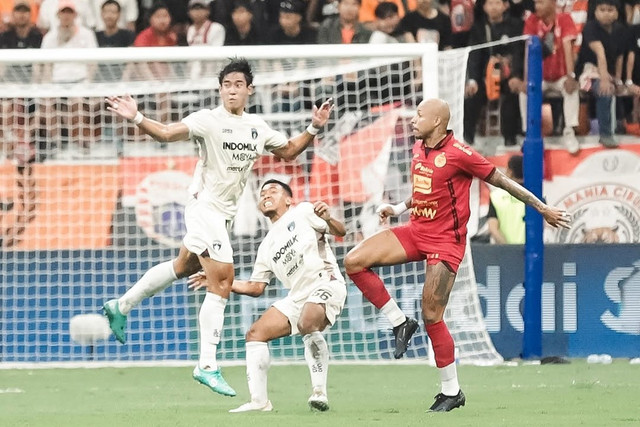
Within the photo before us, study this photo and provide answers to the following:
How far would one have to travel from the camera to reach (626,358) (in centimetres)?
1491

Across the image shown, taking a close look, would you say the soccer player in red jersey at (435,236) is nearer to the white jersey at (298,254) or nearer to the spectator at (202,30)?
the white jersey at (298,254)

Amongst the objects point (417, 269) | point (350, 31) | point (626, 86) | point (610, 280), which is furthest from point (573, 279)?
point (350, 31)

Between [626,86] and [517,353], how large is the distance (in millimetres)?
3583

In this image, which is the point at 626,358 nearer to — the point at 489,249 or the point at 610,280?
the point at 610,280

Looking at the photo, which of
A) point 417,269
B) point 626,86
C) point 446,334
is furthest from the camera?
point 626,86

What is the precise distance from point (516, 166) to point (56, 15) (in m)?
5.97

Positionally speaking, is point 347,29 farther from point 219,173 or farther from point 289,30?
point 219,173

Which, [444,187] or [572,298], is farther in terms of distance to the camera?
[572,298]

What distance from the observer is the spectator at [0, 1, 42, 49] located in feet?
56.5

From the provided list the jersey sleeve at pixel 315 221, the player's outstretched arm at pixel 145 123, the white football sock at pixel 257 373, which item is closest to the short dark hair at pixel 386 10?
the jersey sleeve at pixel 315 221

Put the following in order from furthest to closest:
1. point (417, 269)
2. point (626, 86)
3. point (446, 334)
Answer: point (626, 86), point (417, 269), point (446, 334)

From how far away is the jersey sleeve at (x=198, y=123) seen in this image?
425 inches

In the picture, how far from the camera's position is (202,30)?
17203mm

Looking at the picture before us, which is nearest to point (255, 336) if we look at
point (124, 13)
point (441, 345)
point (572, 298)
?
point (441, 345)
